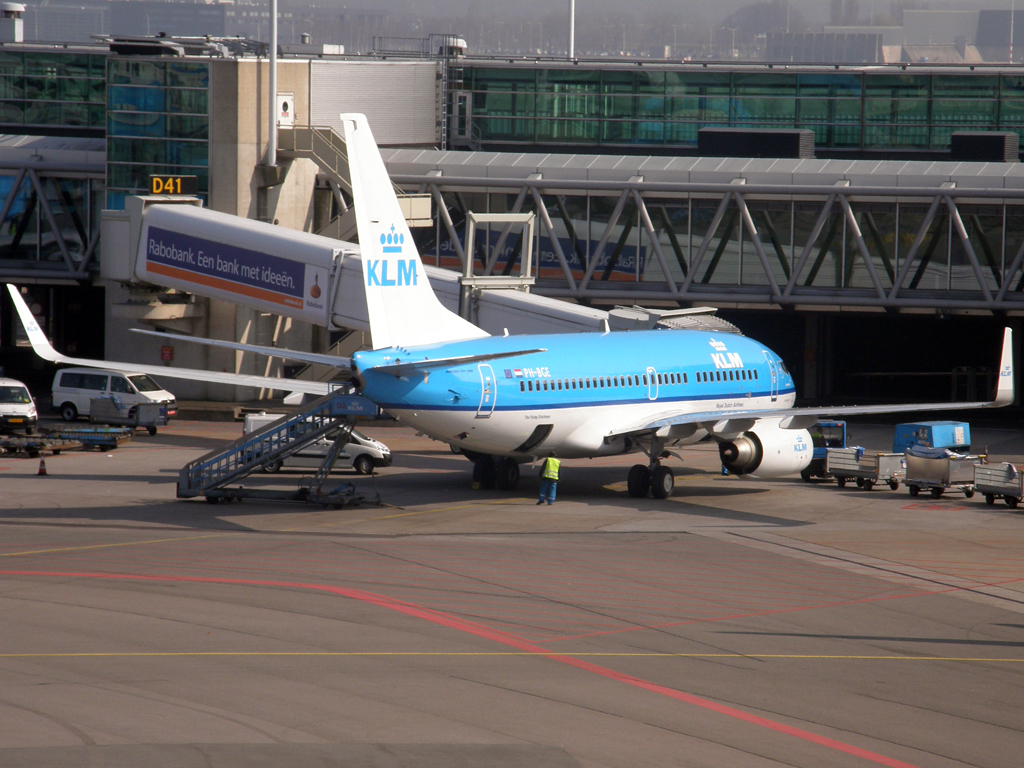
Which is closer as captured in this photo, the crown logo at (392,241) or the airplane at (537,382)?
the crown logo at (392,241)

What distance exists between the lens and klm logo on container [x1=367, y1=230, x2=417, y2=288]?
3581cm

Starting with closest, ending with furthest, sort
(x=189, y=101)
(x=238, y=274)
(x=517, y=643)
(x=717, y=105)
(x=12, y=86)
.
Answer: (x=517, y=643)
(x=238, y=274)
(x=189, y=101)
(x=12, y=86)
(x=717, y=105)

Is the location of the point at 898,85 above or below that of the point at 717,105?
above

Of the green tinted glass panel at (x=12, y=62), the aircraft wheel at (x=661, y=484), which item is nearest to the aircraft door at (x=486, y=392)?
the aircraft wheel at (x=661, y=484)

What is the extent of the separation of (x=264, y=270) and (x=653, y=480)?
75.7 ft

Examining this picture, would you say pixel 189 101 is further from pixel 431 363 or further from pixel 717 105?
pixel 717 105

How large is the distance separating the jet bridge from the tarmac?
35.8ft

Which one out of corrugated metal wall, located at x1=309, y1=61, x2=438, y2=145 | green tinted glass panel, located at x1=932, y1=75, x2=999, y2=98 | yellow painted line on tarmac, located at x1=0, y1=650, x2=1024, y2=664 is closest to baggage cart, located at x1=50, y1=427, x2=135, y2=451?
corrugated metal wall, located at x1=309, y1=61, x2=438, y2=145

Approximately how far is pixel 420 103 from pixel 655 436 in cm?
4138

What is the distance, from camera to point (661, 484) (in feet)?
139

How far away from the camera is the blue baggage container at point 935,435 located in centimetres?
4628

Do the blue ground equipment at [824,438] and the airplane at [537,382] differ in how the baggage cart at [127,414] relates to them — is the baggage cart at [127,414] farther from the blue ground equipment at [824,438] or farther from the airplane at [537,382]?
the blue ground equipment at [824,438]

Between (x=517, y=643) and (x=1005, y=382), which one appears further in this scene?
(x=1005, y=382)

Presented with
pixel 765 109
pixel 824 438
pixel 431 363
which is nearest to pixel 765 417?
pixel 824 438
